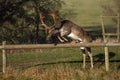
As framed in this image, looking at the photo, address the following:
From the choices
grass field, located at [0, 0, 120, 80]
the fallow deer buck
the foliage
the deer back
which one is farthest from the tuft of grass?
the foliage

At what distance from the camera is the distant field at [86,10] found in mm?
41281

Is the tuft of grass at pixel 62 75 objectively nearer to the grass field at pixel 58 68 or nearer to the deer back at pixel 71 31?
the grass field at pixel 58 68

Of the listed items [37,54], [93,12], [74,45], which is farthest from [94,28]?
[74,45]

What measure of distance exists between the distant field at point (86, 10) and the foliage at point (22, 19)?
10.6 meters

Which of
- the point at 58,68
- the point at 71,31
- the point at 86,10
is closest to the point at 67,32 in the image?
the point at 71,31

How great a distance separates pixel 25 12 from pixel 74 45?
56.5 feet

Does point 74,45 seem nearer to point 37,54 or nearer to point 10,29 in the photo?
point 37,54

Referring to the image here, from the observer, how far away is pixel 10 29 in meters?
26.9

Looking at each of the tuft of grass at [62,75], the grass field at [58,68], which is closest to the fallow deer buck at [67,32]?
the grass field at [58,68]

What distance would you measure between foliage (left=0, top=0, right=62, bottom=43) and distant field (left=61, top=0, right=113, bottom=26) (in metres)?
10.6

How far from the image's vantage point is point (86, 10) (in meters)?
46.6

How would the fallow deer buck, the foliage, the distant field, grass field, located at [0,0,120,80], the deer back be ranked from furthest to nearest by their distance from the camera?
the distant field → the foliage → the deer back → the fallow deer buck → grass field, located at [0,0,120,80]

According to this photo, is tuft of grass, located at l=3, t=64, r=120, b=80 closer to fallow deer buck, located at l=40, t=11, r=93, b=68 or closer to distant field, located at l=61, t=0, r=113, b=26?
fallow deer buck, located at l=40, t=11, r=93, b=68

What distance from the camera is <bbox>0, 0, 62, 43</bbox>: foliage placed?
26906 mm
